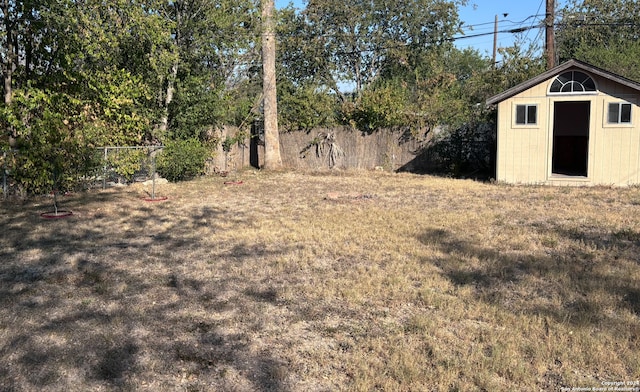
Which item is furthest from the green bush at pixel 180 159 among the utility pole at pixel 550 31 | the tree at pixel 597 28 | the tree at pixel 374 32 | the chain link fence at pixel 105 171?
the tree at pixel 597 28

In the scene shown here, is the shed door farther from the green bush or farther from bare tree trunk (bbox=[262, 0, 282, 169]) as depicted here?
the green bush

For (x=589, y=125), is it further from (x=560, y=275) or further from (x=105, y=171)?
(x=105, y=171)

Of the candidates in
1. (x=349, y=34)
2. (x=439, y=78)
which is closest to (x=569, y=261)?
(x=439, y=78)

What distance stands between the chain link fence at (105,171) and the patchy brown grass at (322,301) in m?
2.69

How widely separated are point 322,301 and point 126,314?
5.98 ft

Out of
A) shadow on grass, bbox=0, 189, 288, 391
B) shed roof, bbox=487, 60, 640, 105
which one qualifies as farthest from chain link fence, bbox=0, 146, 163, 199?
shed roof, bbox=487, 60, 640, 105

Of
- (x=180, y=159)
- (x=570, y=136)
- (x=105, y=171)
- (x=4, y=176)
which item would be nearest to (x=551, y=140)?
(x=570, y=136)

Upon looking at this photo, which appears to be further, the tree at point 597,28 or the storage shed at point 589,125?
the tree at point 597,28

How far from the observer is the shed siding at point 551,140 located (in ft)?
43.5

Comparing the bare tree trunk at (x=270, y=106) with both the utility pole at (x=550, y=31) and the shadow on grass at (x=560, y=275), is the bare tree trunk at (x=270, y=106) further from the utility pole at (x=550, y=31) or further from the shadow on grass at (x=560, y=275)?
the shadow on grass at (x=560, y=275)

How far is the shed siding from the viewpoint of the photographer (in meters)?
13.3

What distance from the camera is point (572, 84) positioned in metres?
13.5

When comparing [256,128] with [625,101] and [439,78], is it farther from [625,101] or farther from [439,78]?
[625,101]

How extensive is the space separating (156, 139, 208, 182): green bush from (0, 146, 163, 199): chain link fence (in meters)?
0.32
